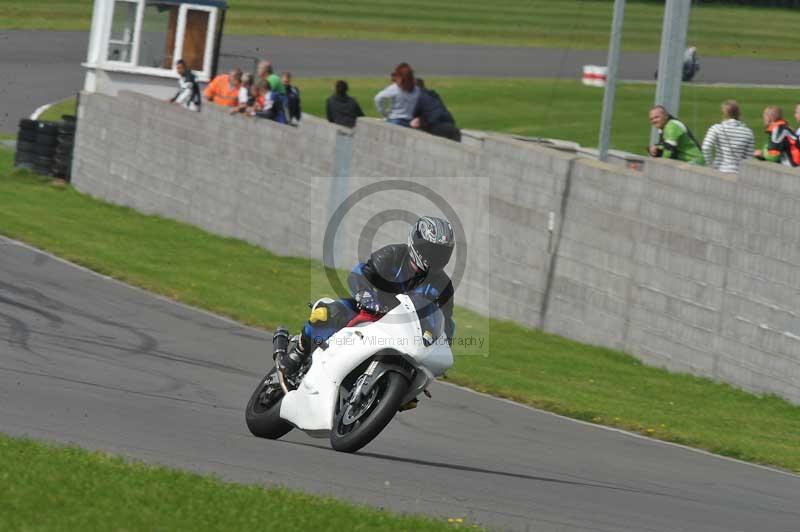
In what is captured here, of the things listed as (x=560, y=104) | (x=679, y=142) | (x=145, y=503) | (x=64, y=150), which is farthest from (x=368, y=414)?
(x=560, y=104)

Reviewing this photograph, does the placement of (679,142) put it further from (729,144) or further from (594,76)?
(594,76)

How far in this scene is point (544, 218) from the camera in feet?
58.6

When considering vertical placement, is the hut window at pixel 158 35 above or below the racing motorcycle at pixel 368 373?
above

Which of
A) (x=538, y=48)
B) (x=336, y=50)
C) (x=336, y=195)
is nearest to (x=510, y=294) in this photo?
(x=336, y=195)

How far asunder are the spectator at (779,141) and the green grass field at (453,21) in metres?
23.4

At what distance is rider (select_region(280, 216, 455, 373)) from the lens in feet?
29.3

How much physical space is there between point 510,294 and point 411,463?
29.6 ft

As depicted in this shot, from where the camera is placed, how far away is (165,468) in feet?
26.0

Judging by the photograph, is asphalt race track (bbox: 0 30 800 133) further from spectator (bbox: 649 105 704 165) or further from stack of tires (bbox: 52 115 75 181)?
spectator (bbox: 649 105 704 165)

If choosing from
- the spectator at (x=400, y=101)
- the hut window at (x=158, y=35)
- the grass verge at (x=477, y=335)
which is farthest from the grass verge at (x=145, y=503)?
the hut window at (x=158, y=35)

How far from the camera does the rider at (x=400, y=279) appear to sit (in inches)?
352

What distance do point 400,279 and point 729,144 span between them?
8361 millimetres

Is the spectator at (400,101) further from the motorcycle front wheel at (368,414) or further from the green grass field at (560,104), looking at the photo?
the green grass field at (560,104)

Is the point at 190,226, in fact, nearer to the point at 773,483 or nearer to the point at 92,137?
the point at 92,137
